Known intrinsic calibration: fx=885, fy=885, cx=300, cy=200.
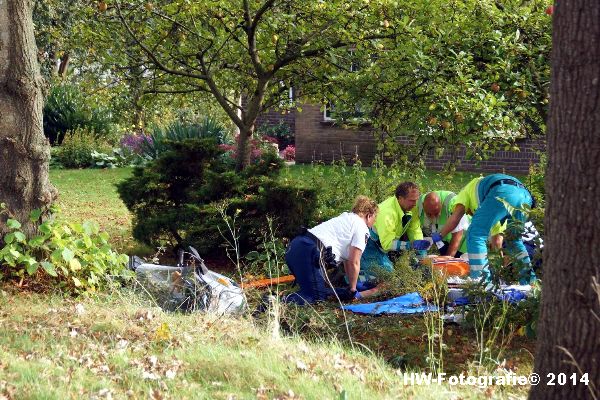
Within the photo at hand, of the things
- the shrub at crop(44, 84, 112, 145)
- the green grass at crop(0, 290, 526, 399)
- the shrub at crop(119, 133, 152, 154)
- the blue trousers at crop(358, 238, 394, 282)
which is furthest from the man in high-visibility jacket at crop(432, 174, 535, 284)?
the shrub at crop(44, 84, 112, 145)

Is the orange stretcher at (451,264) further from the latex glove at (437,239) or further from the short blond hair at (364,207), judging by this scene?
the short blond hair at (364,207)

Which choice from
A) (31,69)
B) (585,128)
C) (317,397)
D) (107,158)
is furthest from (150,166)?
(107,158)

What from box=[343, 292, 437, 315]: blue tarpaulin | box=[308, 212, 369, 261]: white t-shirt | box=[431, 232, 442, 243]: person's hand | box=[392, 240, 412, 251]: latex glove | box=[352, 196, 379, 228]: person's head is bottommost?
box=[343, 292, 437, 315]: blue tarpaulin

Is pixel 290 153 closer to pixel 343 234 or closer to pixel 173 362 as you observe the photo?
pixel 343 234

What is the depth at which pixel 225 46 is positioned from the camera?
411 inches

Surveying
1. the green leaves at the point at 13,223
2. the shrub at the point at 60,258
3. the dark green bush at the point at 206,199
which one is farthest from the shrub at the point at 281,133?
the green leaves at the point at 13,223

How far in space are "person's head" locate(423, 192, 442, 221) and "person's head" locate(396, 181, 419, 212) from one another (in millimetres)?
278

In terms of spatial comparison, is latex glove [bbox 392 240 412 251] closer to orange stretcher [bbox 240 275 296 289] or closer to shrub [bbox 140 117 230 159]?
orange stretcher [bbox 240 275 296 289]

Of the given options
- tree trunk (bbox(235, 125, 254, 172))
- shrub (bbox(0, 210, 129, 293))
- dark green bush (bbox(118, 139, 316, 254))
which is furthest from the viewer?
tree trunk (bbox(235, 125, 254, 172))

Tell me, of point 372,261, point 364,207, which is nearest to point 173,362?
point 364,207

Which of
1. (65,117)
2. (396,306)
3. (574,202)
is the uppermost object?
(574,202)

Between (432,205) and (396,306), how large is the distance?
6.14ft

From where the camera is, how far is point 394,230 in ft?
29.5

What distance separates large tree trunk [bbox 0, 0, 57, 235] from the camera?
741cm
